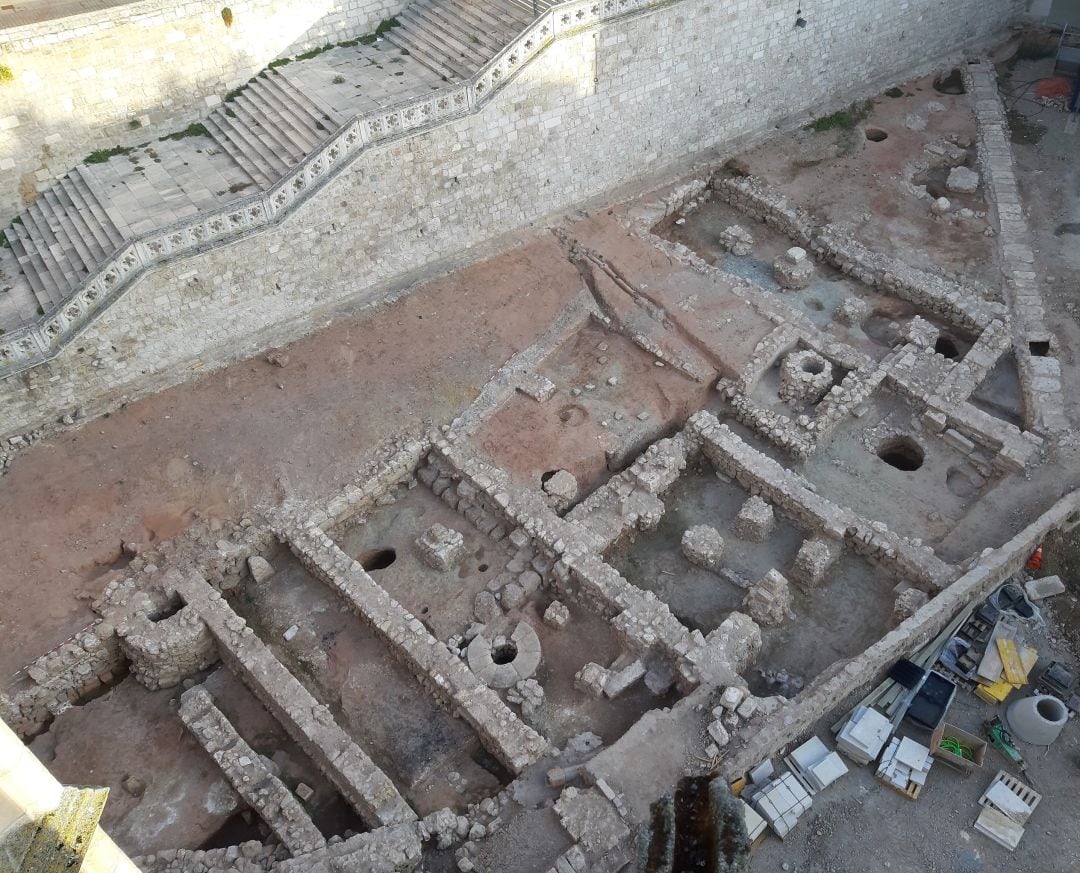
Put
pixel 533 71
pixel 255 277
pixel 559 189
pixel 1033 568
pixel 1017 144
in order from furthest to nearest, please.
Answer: pixel 1017 144, pixel 559 189, pixel 533 71, pixel 255 277, pixel 1033 568

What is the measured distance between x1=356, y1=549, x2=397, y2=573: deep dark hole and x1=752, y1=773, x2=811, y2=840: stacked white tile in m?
7.41

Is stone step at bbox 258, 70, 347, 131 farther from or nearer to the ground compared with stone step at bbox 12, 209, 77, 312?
farther from the ground

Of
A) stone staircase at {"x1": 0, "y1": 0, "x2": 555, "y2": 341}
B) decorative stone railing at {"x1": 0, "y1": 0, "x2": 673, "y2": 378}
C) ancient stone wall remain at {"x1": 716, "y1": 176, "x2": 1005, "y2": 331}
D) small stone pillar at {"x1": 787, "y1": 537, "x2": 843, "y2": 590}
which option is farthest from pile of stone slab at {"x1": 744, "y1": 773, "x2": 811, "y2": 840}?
stone staircase at {"x1": 0, "y1": 0, "x2": 555, "y2": 341}

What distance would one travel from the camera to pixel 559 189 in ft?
68.6

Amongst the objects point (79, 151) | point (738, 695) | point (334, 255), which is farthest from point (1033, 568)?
point (79, 151)

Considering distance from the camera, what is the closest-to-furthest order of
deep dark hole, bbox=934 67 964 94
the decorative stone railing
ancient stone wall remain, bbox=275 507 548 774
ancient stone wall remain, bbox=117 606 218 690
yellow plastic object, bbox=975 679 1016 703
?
ancient stone wall remain, bbox=275 507 548 774
yellow plastic object, bbox=975 679 1016 703
ancient stone wall remain, bbox=117 606 218 690
the decorative stone railing
deep dark hole, bbox=934 67 964 94

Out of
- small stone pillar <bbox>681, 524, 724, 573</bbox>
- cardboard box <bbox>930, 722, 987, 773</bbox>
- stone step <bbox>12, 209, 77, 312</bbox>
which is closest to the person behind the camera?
cardboard box <bbox>930, 722, 987, 773</bbox>

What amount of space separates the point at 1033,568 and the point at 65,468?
55.6ft

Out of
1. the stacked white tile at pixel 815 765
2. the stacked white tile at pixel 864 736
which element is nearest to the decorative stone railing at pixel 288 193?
the stacked white tile at pixel 815 765

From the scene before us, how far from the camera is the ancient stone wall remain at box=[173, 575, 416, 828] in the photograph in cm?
1259

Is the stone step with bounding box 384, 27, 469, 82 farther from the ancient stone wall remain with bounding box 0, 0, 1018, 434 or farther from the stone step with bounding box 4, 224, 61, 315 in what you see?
the stone step with bounding box 4, 224, 61, 315

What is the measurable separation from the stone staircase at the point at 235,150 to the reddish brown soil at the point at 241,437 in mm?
2892

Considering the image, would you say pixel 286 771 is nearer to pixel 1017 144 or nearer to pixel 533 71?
pixel 533 71

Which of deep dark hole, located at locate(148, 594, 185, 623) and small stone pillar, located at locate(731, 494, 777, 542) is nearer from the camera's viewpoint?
deep dark hole, located at locate(148, 594, 185, 623)
